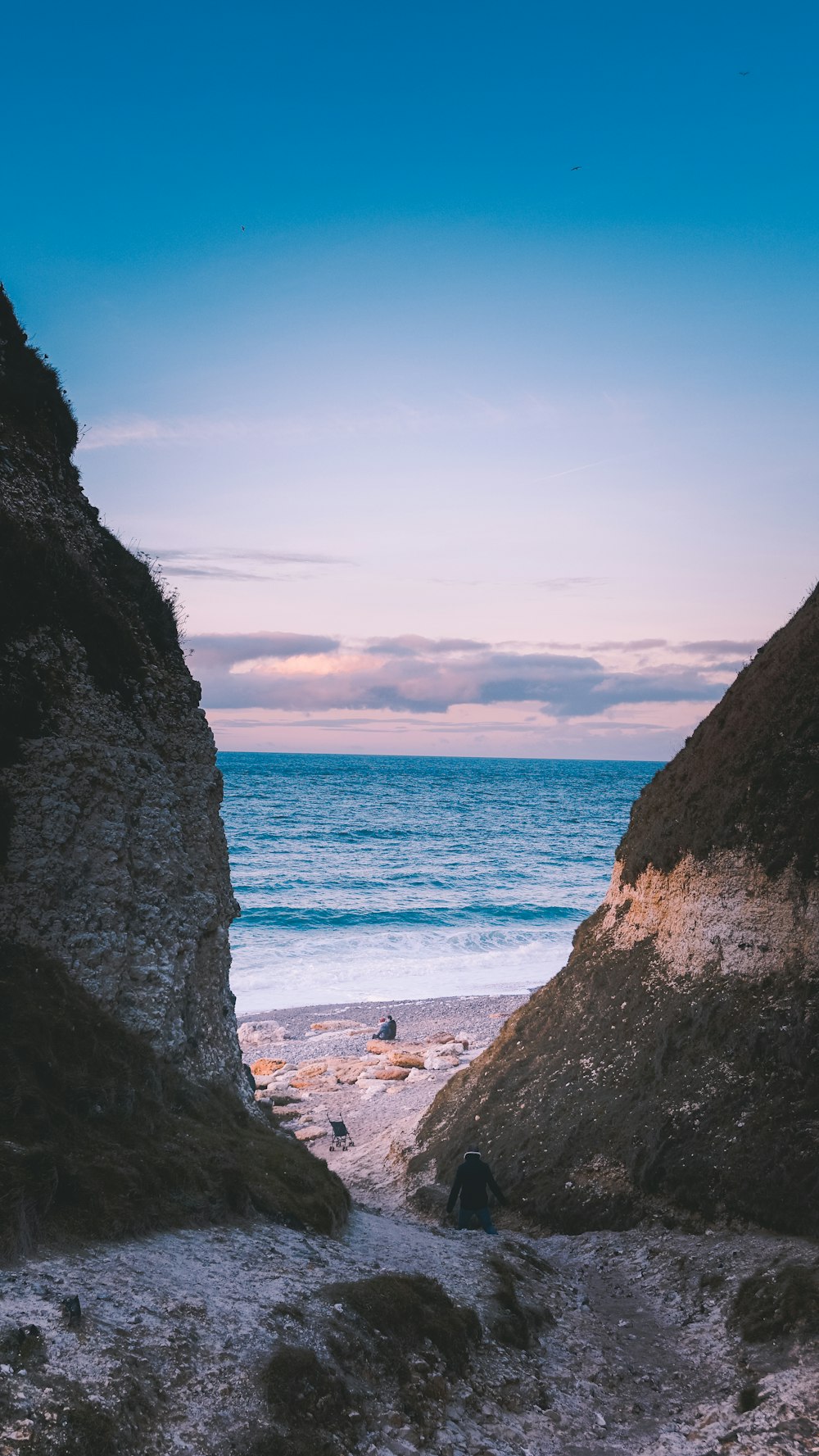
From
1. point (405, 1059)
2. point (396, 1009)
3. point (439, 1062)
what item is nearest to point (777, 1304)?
point (439, 1062)

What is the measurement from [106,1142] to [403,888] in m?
58.3

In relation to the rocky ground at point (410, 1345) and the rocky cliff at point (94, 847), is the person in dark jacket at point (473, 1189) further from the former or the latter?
the rocky cliff at point (94, 847)

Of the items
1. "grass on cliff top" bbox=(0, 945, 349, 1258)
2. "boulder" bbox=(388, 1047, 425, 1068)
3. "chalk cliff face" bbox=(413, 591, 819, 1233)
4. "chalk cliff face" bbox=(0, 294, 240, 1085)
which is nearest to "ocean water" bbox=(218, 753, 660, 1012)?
"boulder" bbox=(388, 1047, 425, 1068)

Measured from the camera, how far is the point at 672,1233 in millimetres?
13789

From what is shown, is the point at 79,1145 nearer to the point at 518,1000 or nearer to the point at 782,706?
the point at 782,706

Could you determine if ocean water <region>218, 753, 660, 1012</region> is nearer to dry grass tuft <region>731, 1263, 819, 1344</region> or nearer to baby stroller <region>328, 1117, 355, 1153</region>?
baby stroller <region>328, 1117, 355, 1153</region>

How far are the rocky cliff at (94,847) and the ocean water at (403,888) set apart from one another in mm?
28357

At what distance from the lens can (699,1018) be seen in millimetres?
15672

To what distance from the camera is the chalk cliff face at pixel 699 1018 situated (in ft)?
45.6

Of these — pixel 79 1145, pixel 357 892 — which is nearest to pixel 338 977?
pixel 357 892

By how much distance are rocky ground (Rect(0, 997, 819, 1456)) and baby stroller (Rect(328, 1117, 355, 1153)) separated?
8006mm

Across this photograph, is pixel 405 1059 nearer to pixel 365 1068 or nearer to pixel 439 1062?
pixel 439 1062

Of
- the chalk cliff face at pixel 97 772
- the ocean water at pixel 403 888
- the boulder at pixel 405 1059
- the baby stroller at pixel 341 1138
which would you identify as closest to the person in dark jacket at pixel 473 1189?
the chalk cliff face at pixel 97 772

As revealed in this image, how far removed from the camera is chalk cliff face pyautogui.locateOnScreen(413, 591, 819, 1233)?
45.6ft
